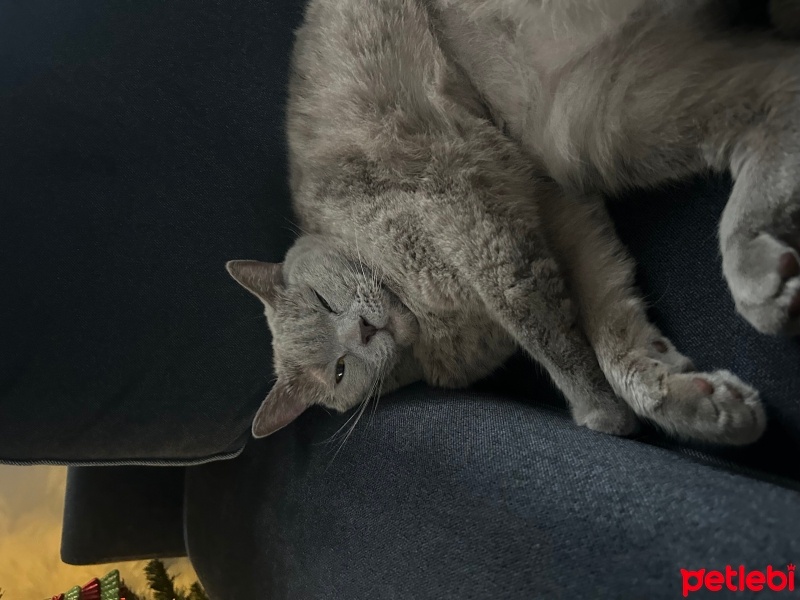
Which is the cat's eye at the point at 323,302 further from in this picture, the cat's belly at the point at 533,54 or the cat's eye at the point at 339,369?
the cat's belly at the point at 533,54

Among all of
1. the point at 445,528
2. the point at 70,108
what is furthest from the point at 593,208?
the point at 70,108

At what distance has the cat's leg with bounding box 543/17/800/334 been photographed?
89 centimetres

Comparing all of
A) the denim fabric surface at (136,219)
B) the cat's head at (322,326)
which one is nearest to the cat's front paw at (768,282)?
the denim fabric surface at (136,219)

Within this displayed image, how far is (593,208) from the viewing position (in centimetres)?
120

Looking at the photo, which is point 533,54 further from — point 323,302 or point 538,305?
point 323,302

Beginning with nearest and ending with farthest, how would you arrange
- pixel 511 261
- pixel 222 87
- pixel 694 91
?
1. pixel 694 91
2. pixel 511 261
3. pixel 222 87

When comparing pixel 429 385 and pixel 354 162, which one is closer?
pixel 354 162

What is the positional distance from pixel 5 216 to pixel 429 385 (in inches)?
42.4

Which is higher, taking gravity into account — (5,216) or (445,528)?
(5,216)

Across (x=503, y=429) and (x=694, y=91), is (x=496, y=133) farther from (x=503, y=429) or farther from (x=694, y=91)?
(x=503, y=429)

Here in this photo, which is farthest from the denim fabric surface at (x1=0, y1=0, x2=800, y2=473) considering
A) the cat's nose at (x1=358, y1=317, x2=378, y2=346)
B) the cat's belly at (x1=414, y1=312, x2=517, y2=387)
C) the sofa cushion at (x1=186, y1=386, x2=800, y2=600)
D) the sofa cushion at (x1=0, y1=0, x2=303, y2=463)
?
the cat's nose at (x1=358, y1=317, x2=378, y2=346)

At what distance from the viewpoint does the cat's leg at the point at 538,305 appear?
111 cm

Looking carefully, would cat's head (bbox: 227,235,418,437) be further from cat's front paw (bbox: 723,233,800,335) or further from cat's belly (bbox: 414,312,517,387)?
cat's front paw (bbox: 723,233,800,335)

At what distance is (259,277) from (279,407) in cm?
33
